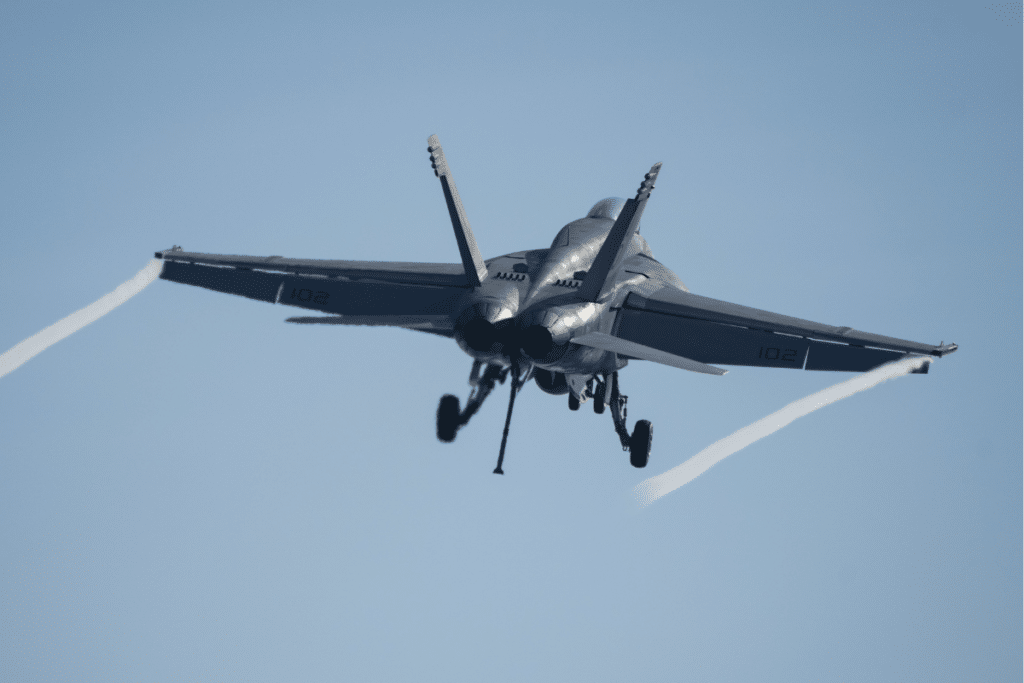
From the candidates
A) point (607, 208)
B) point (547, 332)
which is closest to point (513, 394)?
point (547, 332)

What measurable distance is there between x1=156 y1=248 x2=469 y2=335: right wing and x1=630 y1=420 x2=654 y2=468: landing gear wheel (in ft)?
19.9

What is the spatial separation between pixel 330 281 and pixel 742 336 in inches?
474

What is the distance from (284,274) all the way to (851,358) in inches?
651

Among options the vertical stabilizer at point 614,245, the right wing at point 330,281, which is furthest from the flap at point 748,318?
the right wing at point 330,281

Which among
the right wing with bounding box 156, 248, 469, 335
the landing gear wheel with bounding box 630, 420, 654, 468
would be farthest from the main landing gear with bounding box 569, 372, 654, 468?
the right wing with bounding box 156, 248, 469, 335

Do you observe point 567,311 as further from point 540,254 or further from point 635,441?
point 635,441

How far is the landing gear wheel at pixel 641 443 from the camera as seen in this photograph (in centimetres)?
4166

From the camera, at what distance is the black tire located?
4141 cm

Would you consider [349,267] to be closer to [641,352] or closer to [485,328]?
[485,328]

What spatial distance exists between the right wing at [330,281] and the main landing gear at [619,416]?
4.66 m

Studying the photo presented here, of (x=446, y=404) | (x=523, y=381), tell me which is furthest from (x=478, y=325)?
(x=446, y=404)

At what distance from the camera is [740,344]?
130 ft

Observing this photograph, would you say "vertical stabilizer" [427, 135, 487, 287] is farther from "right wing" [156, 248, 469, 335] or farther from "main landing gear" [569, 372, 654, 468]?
"main landing gear" [569, 372, 654, 468]

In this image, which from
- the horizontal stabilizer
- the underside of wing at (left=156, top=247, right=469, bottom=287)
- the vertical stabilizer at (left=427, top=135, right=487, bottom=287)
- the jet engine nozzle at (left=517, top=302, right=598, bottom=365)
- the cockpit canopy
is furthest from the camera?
the cockpit canopy
